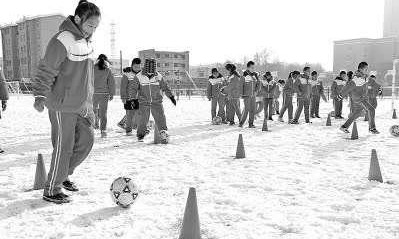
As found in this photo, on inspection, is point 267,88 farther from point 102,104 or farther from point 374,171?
point 374,171

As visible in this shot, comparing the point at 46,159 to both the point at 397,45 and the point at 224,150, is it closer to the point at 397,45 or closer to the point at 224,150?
the point at 224,150

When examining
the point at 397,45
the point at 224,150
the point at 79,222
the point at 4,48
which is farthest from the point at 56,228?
the point at 397,45

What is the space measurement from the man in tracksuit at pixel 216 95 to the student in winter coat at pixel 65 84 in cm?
1017

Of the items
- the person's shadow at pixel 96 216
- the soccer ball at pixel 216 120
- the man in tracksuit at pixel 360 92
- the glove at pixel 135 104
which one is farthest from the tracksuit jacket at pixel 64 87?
the soccer ball at pixel 216 120

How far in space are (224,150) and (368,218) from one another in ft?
15.0

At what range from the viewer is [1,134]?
36.3 feet

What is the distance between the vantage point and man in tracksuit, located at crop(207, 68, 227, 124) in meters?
14.5

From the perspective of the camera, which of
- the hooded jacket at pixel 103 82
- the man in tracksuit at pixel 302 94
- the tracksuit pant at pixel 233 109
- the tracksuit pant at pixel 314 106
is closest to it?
the hooded jacket at pixel 103 82

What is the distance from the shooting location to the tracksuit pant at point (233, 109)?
13.4 metres

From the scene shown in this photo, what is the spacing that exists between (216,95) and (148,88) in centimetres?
572

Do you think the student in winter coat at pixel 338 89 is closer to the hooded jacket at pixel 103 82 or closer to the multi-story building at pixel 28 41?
the hooded jacket at pixel 103 82

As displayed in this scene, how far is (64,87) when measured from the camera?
438cm

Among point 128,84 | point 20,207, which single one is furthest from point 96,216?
point 128,84

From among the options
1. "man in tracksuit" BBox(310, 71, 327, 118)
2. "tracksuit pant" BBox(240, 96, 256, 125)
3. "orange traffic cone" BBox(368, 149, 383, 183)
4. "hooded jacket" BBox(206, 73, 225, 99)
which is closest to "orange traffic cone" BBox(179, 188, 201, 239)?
"orange traffic cone" BBox(368, 149, 383, 183)
